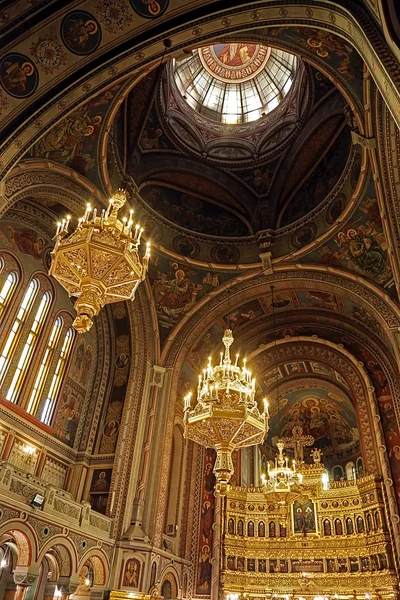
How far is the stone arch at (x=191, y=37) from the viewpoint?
19.7 ft

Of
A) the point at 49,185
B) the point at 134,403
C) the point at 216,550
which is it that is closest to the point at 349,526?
the point at 216,550

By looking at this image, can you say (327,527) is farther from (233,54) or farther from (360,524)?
(233,54)

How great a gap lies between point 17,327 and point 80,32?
721 cm

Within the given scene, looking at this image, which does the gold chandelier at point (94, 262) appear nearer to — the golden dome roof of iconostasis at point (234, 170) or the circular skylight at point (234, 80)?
the golden dome roof of iconostasis at point (234, 170)

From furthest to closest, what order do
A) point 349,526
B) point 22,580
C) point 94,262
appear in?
1. point 349,526
2. point 22,580
3. point 94,262

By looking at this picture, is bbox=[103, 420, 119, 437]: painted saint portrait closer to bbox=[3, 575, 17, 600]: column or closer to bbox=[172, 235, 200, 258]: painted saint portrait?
bbox=[3, 575, 17, 600]: column

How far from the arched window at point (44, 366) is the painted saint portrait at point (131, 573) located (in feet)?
14.5

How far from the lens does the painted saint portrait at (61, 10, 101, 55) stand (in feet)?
23.7

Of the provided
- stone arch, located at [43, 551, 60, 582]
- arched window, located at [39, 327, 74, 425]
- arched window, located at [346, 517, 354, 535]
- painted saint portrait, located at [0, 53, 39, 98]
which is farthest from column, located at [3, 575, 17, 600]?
painted saint portrait, located at [0, 53, 39, 98]

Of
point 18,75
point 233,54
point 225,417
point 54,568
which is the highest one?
point 233,54

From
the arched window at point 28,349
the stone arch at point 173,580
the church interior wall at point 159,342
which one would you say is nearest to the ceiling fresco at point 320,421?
the church interior wall at point 159,342

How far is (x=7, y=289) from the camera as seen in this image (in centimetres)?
1147

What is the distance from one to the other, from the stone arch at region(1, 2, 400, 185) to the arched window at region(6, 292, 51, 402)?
18.0 feet

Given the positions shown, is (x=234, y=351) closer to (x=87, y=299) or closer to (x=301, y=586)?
(x=301, y=586)
